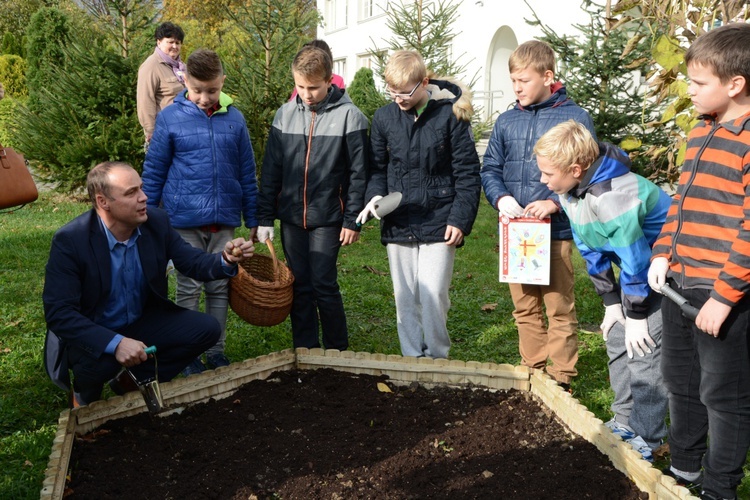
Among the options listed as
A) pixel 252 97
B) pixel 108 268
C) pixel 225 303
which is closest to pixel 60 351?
pixel 108 268

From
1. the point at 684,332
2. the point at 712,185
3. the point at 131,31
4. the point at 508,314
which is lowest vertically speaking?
the point at 508,314

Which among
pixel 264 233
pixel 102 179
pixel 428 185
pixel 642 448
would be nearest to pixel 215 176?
pixel 264 233

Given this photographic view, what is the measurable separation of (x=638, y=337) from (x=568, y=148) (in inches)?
34.6

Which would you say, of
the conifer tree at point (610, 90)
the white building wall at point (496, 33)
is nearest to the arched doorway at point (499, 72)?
the white building wall at point (496, 33)

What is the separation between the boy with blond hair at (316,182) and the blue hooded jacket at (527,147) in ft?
2.69

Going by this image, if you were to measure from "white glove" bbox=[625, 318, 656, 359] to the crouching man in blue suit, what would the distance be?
6.33ft

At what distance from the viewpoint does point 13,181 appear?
3125 millimetres

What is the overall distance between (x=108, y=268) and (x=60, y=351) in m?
0.49

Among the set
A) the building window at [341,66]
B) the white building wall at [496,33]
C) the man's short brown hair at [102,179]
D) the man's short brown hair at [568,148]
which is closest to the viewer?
the man's short brown hair at [568,148]

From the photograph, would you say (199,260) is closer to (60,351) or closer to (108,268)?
(108,268)

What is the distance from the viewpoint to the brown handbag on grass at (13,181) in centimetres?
309

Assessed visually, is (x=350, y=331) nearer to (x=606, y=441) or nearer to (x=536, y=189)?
(x=536, y=189)

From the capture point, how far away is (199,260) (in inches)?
151

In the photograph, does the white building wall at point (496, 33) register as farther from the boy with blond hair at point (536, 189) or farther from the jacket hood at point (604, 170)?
the jacket hood at point (604, 170)
